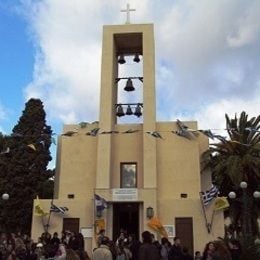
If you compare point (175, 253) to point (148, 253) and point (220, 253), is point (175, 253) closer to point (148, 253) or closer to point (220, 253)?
point (148, 253)

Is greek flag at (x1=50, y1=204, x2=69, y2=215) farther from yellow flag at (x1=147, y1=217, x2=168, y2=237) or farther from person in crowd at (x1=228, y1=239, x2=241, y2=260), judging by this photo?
person in crowd at (x1=228, y1=239, x2=241, y2=260)

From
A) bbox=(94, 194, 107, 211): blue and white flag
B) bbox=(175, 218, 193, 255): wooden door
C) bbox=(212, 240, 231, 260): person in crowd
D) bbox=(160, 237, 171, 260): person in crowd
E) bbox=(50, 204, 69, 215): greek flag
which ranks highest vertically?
bbox=(94, 194, 107, 211): blue and white flag

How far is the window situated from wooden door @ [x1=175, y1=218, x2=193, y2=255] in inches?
123

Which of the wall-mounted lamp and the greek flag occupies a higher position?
the greek flag

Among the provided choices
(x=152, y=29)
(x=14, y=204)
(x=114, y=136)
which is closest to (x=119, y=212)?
(x=114, y=136)

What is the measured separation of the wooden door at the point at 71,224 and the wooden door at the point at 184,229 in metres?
5.24

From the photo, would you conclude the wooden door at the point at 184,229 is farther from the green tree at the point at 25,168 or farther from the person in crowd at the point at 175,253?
the green tree at the point at 25,168

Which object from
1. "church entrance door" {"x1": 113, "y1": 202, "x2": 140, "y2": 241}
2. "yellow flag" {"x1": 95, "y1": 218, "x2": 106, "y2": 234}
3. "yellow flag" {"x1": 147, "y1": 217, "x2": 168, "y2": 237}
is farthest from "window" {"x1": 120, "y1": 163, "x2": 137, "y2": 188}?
"yellow flag" {"x1": 147, "y1": 217, "x2": 168, "y2": 237}

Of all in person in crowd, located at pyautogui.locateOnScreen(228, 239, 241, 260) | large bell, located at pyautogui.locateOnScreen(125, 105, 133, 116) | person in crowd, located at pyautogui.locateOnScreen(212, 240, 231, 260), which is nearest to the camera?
person in crowd, located at pyautogui.locateOnScreen(212, 240, 231, 260)

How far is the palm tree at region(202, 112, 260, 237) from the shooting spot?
28688mm

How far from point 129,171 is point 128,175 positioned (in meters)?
0.23

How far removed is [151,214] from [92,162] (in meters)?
4.67

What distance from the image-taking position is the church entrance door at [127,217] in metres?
26.2

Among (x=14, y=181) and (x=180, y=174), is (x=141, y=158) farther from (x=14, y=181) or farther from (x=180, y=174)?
(x=14, y=181)
